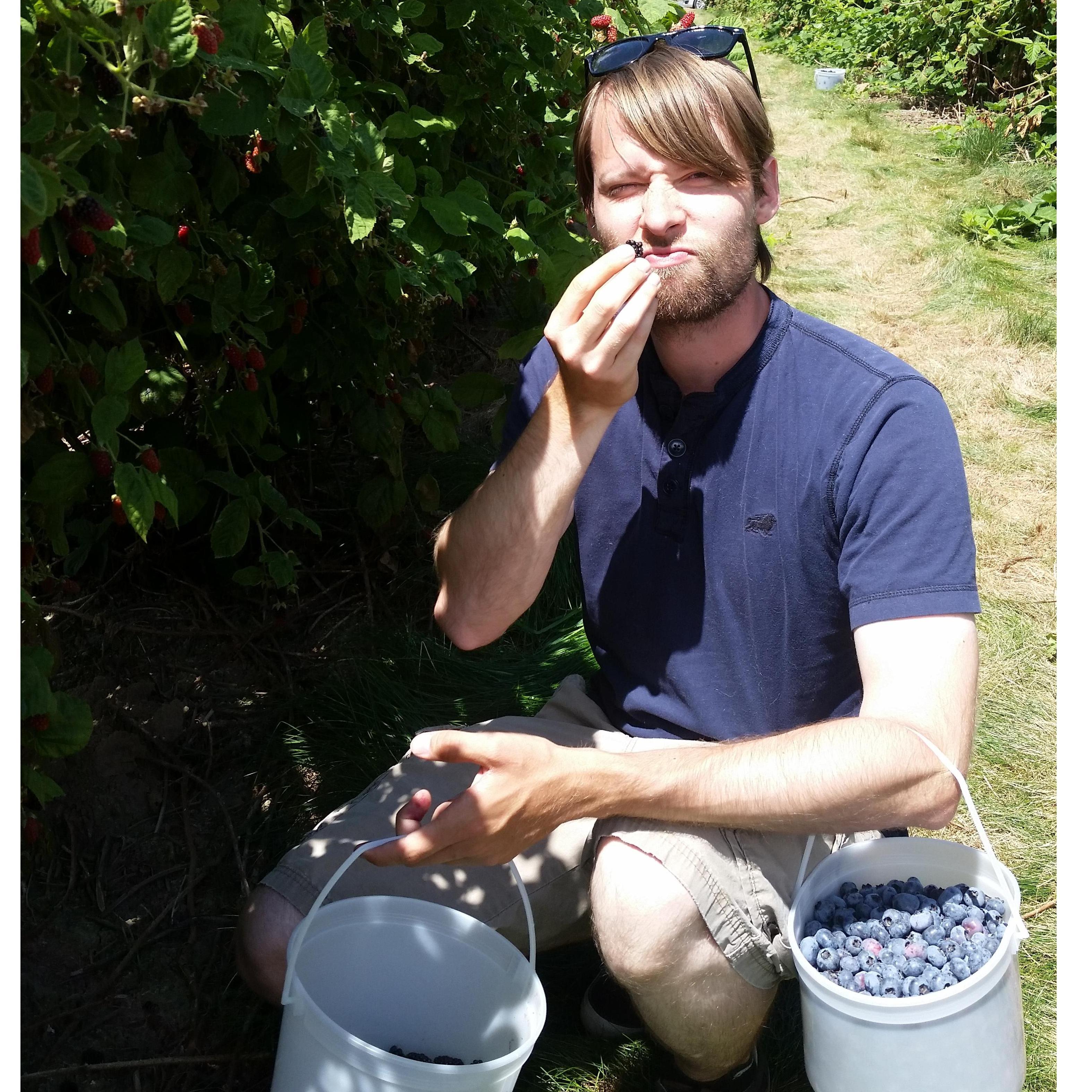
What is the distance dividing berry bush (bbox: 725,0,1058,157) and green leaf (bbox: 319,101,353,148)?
14.6ft

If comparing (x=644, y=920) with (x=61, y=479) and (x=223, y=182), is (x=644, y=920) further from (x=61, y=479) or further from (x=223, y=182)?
(x=223, y=182)

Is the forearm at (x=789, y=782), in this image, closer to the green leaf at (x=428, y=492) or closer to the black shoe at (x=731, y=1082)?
the black shoe at (x=731, y=1082)

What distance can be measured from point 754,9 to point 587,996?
10.8 meters

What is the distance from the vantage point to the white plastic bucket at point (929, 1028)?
4.74 ft

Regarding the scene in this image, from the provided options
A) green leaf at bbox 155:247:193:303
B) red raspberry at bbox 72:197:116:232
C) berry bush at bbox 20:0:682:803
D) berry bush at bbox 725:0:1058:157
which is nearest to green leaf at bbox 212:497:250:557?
berry bush at bbox 20:0:682:803

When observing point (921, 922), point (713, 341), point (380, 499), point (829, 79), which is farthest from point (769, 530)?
point (829, 79)

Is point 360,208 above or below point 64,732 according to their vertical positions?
above

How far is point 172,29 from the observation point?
138 centimetres

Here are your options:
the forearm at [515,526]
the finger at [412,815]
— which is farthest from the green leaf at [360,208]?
the finger at [412,815]

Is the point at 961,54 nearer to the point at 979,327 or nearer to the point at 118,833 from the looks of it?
the point at 979,327

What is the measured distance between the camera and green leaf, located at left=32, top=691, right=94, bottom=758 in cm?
137

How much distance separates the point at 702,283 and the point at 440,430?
944mm

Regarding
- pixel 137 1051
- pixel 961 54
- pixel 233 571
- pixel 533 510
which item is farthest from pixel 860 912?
pixel 961 54

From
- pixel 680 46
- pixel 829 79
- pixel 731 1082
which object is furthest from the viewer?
pixel 829 79
